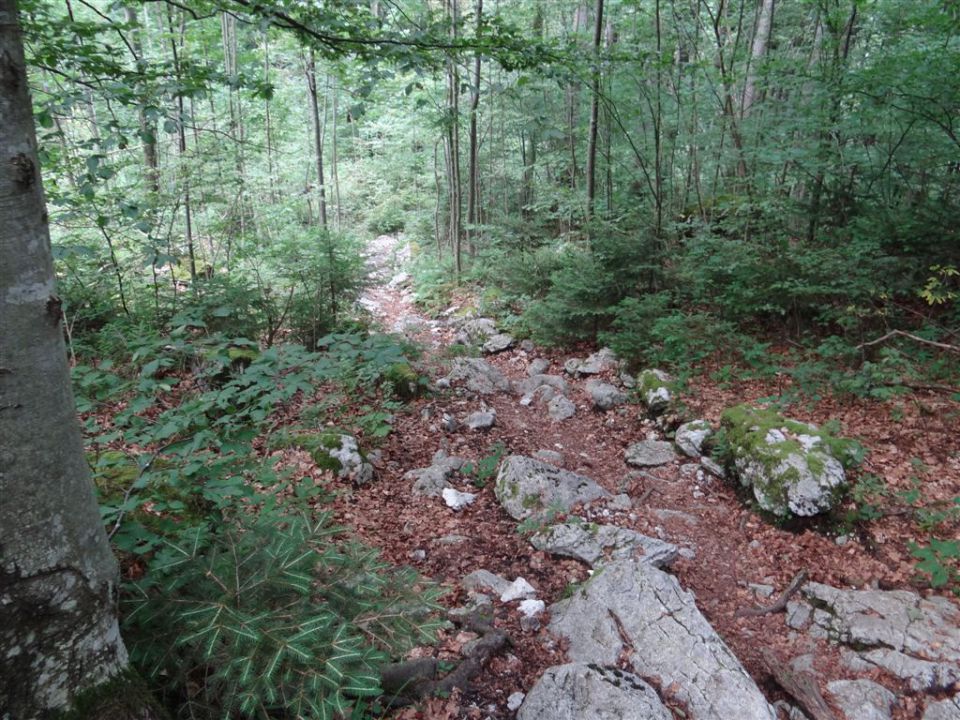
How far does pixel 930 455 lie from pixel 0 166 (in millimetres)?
A: 6879

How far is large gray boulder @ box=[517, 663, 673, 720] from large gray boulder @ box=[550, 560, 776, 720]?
0.25m

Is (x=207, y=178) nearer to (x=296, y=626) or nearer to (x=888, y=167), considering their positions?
(x=296, y=626)

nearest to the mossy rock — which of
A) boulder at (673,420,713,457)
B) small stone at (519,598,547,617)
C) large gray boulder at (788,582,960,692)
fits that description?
boulder at (673,420,713,457)

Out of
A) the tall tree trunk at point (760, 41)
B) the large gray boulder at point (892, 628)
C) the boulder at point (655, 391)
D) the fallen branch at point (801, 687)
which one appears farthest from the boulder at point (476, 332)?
the fallen branch at point (801, 687)

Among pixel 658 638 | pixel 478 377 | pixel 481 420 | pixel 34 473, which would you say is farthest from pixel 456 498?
pixel 34 473

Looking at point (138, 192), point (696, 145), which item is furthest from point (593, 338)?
point (138, 192)

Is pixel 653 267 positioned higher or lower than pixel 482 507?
higher

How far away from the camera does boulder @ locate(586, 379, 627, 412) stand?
7.23 meters

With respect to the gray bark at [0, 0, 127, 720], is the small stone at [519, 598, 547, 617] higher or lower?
lower

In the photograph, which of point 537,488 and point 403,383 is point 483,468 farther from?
point 403,383

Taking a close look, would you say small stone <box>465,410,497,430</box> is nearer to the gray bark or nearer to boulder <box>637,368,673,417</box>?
boulder <box>637,368,673,417</box>

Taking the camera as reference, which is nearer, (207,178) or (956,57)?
(956,57)

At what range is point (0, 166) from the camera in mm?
1376

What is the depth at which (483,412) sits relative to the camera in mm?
6793
